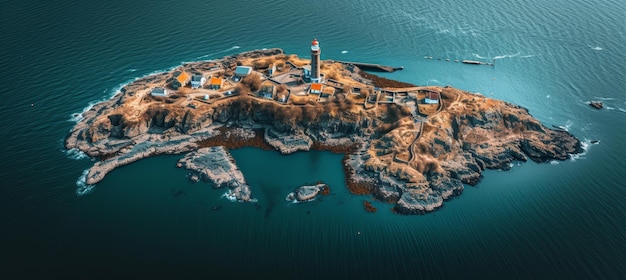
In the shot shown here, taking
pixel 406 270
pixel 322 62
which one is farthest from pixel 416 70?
pixel 406 270

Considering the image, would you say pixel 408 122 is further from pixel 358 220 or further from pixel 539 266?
pixel 539 266

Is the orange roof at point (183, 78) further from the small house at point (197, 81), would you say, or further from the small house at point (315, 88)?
the small house at point (315, 88)

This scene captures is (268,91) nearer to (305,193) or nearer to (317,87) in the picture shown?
(317,87)

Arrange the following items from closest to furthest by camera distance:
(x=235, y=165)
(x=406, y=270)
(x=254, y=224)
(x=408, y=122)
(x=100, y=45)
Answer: (x=406, y=270) → (x=254, y=224) → (x=235, y=165) → (x=408, y=122) → (x=100, y=45)

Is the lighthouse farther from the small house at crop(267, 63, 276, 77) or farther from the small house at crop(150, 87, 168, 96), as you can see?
the small house at crop(150, 87, 168, 96)

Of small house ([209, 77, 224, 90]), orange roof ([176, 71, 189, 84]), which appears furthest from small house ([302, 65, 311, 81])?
orange roof ([176, 71, 189, 84])
